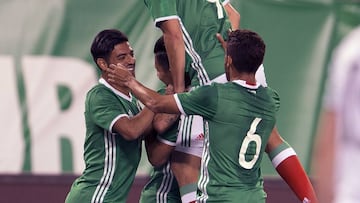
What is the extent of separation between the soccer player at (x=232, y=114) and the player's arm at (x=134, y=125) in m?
0.19

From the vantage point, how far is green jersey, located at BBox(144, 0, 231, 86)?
5.61 metres

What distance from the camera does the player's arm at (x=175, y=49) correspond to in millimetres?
5402

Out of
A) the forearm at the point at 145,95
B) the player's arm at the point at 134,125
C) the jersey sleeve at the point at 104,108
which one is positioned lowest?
the player's arm at the point at 134,125

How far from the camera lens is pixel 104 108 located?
546 centimetres

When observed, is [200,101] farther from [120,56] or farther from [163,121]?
[120,56]

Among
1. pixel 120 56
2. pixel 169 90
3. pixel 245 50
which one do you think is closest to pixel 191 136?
pixel 169 90

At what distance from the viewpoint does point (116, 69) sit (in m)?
5.30

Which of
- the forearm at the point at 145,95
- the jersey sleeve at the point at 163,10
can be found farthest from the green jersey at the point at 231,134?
the jersey sleeve at the point at 163,10

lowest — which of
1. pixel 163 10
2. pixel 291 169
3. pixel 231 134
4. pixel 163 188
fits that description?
pixel 163 188

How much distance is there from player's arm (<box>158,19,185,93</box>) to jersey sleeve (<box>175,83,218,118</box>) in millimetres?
339

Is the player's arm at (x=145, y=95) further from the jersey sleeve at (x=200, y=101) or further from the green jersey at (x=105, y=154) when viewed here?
the green jersey at (x=105, y=154)

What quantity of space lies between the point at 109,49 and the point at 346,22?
9.27ft

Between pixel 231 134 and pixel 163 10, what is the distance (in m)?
0.76

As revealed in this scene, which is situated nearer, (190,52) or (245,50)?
(245,50)
